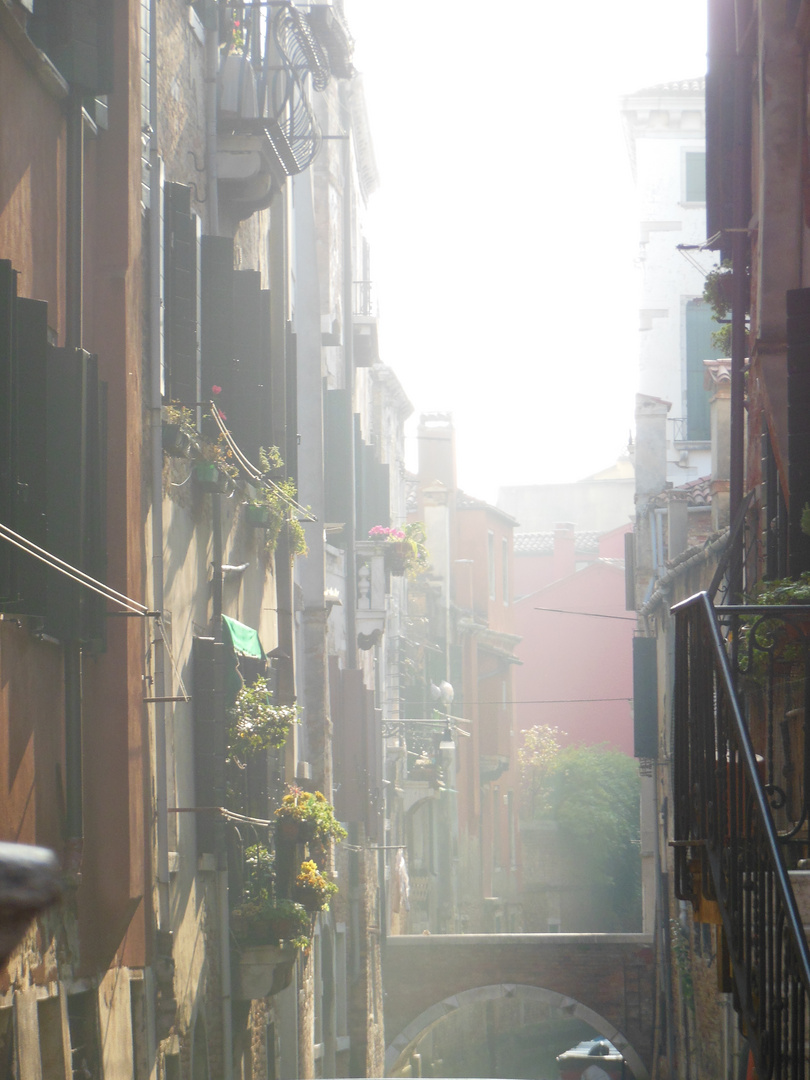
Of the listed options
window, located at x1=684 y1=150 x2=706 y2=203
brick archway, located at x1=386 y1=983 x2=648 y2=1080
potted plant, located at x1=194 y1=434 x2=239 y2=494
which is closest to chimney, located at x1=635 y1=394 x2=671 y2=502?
window, located at x1=684 y1=150 x2=706 y2=203

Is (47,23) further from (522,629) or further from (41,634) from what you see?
(522,629)

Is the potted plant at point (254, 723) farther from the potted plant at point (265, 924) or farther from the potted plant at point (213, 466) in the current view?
the potted plant at point (213, 466)

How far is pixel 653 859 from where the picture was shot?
25453 millimetres

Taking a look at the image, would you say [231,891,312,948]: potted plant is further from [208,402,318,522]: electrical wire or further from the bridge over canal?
the bridge over canal

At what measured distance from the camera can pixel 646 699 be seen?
23172 mm

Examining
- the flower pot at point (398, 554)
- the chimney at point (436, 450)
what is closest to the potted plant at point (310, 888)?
the flower pot at point (398, 554)

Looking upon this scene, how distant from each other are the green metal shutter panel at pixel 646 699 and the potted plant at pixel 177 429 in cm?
1406

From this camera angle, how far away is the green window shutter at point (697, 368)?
27.2m

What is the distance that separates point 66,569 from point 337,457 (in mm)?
12093

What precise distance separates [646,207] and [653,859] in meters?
12.5

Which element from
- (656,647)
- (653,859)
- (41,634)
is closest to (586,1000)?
(653,859)

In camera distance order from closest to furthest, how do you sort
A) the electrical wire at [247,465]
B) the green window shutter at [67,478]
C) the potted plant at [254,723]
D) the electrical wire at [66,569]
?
the electrical wire at [66,569], the green window shutter at [67,478], the electrical wire at [247,465], the potted plant at [254,723]

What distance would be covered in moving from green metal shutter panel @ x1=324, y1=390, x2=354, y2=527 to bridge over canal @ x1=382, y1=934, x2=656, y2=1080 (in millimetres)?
8472

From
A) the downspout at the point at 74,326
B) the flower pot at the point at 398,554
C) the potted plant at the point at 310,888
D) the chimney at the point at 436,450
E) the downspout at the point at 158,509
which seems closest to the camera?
the downspout at the point at 74,326
